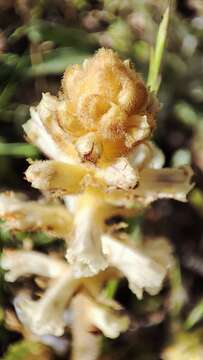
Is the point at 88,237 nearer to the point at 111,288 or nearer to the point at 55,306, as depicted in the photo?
the point at 55,306

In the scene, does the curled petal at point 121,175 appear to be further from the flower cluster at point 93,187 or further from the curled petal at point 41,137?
the curled petal at point 41,137

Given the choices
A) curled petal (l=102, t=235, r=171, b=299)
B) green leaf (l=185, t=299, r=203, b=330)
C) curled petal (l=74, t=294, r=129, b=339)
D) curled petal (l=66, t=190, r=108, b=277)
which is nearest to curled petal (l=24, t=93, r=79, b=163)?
curled petal (l=66, t=190, r=108, b=277)

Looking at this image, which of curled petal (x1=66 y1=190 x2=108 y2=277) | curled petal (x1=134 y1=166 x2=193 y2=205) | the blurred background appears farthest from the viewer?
the blurred background

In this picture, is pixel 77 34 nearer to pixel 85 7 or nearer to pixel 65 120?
pixel 85 7

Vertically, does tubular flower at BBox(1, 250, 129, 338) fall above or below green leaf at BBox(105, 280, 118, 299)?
above

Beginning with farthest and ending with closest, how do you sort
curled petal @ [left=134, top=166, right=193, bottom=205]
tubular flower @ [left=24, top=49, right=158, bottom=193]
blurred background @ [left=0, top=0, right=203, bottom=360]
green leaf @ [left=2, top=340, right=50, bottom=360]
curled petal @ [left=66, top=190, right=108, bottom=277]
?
blurred background @ [left=0, top=0, right=203, bottom=360] < green leaf @ [left=2, top=340, right=50, bottom=360] < curled petal @ [left=134, top=166, right=193, bottom=205] < curled petal @ [left=66, top=190, right=108, bottom=277] < tubular flower @ [left=24, top=49, right=158, bottom=193]

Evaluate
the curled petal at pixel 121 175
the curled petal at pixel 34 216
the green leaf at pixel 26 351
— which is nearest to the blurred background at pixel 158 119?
the green leaf at pixel 26 351

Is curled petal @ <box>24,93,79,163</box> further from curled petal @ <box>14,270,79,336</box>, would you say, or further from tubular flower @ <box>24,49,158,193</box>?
curled petal @ <box>14,270,79,336</box>
